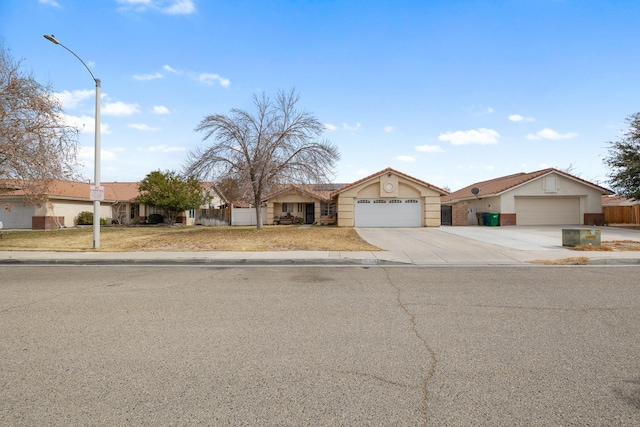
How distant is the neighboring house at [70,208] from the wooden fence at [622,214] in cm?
3598

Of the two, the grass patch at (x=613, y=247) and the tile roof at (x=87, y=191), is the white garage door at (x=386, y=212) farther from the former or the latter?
the grass patch at (x=613, y=247)

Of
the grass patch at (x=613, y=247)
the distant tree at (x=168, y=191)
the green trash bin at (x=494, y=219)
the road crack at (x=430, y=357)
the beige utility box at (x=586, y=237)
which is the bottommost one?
the road crack at (x=430, y=357)

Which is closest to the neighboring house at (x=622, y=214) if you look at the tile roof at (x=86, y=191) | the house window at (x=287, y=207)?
the house window at (x=287, y=207)

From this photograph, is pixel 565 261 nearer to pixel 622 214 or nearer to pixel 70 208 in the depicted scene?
pixel 622 214

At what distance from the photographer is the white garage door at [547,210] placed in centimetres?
2883

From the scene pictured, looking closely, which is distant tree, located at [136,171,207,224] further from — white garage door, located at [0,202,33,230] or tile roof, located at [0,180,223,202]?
white garage door, located at [0,202,33,230]

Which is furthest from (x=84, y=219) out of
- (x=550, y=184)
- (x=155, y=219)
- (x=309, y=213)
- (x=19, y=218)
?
(x=550, y=184)

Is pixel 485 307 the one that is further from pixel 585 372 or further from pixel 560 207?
pixel 560 207

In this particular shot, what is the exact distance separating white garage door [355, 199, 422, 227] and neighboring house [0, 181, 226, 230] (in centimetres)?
1608

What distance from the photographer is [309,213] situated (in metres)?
36.6

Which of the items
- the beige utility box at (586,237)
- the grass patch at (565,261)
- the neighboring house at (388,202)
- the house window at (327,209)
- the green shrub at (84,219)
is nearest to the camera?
the grass patch at (565,261)

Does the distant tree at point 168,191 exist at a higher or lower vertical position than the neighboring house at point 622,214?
higher

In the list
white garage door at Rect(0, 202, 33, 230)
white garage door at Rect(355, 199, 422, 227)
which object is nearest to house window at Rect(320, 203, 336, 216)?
white garage door at Rect(355, 199, 422, 227)

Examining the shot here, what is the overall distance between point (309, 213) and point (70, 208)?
2091 centimetres
